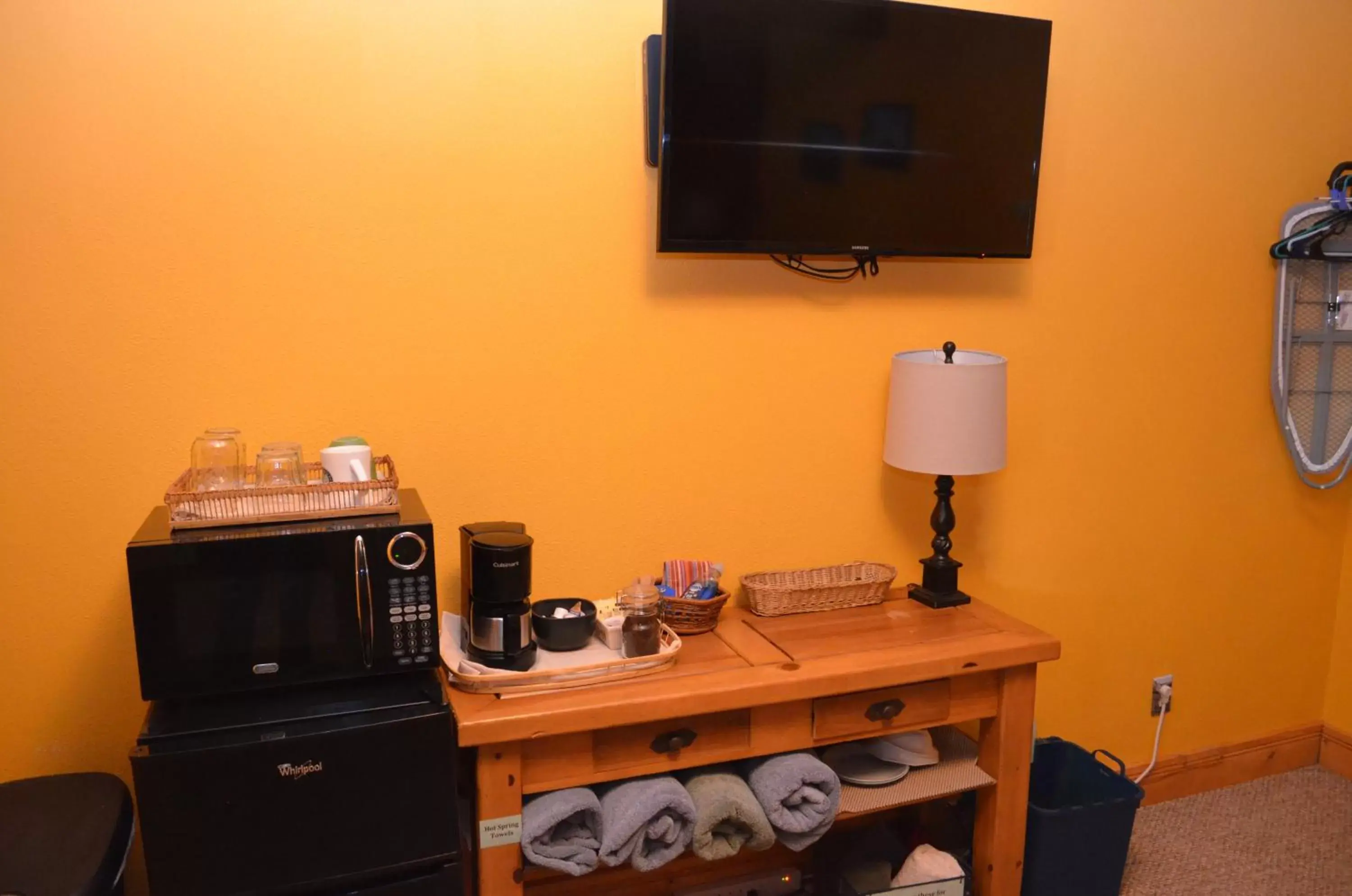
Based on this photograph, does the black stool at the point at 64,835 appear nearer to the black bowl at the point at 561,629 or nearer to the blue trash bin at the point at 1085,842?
the black bowl at the point at 561,629

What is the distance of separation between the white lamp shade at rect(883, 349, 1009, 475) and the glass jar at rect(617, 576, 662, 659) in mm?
681

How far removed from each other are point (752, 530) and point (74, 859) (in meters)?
1.39

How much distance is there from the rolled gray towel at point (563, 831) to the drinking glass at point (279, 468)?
0.69m

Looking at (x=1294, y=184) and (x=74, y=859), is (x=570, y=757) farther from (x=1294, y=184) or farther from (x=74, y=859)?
(x=1294, y=184)

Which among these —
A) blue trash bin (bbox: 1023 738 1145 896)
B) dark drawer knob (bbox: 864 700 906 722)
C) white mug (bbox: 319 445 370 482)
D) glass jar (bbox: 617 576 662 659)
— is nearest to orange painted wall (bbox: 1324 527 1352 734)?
blue trash bin (bbox: 1023 738 1145 896)

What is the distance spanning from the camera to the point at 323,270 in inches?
71.2

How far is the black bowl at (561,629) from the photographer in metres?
1.79

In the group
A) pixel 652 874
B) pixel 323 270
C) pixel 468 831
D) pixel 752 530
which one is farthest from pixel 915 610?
pixel 323 270

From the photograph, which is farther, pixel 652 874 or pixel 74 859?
pixel 652 874

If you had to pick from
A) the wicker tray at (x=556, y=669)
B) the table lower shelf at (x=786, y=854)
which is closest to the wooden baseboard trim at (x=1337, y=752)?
the table lower shelf at (x=786, y=854)

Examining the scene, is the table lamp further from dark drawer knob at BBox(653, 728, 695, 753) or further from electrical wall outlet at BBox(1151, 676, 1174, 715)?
electrical wall outlet at BBox(1151, 676, 1174, 715)

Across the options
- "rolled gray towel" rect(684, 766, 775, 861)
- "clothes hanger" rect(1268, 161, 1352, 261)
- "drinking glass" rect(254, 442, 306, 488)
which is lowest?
"rolled gray towel" rect(684, 766, 775, 861)

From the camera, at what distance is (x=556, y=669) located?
1.69 meters

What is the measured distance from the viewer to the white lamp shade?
6.65ft
